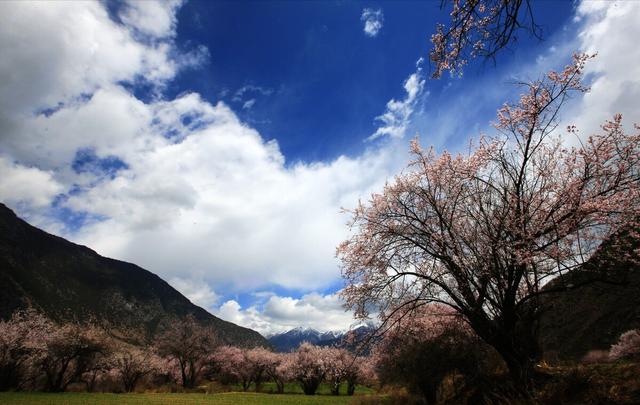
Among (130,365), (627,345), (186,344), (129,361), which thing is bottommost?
(130,365)

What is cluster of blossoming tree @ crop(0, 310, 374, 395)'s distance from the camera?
35.5 metres

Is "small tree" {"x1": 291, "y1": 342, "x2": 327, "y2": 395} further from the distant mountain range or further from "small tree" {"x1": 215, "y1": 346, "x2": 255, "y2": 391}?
"small tree" {"x1": 215, "y1": 346, "x2": 255, "y2": 391}

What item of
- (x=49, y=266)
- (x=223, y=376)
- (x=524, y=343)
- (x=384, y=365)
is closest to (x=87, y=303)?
(x=49, y=266)

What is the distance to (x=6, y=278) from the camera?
5276 inches

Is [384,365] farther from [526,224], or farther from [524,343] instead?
[526,224]

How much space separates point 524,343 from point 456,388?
26.5 feet

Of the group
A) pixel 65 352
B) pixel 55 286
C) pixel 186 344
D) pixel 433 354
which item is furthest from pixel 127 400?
pixel 55 286

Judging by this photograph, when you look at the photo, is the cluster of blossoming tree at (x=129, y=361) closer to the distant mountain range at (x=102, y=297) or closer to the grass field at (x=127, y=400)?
the grass field at (x=127, y=400)

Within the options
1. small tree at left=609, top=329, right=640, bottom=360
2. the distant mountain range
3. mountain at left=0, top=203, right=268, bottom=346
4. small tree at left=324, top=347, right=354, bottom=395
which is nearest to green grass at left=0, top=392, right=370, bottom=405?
the distant mountain range

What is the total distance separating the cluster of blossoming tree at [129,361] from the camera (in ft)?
117

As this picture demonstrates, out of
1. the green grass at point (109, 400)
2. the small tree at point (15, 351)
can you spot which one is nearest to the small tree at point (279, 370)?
the green grass at point (109, 400)

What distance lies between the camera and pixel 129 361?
148 ft

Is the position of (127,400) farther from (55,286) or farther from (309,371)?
(55,286)

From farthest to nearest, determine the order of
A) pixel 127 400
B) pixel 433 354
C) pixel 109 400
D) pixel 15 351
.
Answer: pixel 15 351 → pixel 127 400 → pixel 109 400 → pixel 433 354
